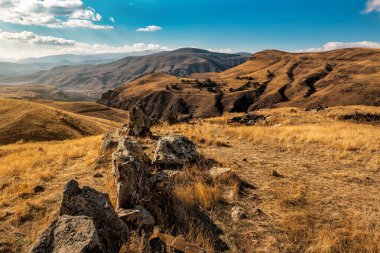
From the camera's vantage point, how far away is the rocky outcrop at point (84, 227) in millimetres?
4227

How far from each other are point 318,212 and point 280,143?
885cm

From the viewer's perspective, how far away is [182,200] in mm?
7305

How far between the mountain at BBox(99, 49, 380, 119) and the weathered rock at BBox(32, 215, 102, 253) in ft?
349

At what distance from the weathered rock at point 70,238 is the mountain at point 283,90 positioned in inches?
4191

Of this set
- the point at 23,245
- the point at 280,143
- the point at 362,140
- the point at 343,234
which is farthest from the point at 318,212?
the point at 362,140

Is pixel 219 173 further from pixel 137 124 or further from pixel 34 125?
pixel 34 125

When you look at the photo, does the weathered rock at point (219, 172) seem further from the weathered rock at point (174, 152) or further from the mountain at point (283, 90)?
the mountain at point (283, 90)

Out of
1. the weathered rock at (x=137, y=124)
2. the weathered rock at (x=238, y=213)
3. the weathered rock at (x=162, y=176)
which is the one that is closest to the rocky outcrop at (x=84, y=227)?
the weathered rock at (x=162, y=176)

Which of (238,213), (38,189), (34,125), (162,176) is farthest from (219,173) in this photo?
(34,125)

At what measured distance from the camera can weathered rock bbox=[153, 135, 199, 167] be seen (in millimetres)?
10078

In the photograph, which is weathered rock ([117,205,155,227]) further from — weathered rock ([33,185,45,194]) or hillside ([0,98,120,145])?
hillside ([0,98,120,145])

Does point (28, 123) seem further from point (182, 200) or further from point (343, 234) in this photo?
point (343, 234)

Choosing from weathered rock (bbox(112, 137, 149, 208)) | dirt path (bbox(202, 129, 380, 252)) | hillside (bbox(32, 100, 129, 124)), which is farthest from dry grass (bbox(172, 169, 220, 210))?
hillside (bbox(32, 100, 129, 124))

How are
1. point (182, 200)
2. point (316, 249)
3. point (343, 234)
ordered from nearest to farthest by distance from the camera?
point (316, 249), point (343, 234), point (182, 200)
